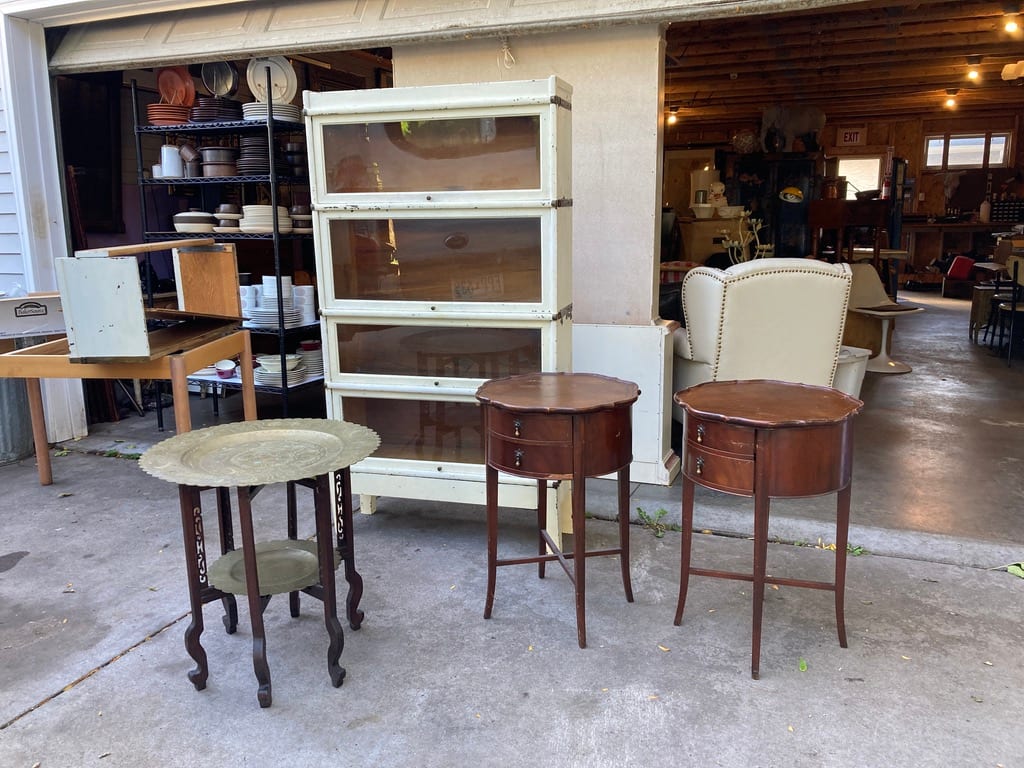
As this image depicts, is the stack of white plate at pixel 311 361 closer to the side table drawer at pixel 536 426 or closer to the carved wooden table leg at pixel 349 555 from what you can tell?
the carved wooden table leg at pixel 349 555

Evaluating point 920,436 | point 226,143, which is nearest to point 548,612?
point 920,436

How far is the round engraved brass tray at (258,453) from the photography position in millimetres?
2152

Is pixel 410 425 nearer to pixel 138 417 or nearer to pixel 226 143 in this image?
pixel 138 417

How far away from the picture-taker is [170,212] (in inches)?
253

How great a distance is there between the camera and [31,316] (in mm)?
4277

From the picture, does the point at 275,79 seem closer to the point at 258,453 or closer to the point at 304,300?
the point at 304,300

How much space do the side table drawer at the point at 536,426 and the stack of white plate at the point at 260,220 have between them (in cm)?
280

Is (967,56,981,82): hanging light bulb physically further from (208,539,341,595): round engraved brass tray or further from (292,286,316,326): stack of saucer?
(208,539,341,595): round engraved brass tray

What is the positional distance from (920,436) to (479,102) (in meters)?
3.65

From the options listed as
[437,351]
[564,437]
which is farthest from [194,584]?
[437,351]

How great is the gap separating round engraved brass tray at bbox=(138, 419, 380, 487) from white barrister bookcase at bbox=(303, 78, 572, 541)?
767 mm

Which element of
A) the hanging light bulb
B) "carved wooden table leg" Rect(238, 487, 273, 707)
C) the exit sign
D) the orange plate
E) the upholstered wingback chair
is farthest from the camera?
the exit sign

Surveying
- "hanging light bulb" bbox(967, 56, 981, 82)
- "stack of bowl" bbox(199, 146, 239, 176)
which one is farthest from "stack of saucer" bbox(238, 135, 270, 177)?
"hanging light bulb" bbox(967, 56, 981, 82)

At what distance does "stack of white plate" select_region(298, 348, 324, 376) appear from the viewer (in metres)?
4.91
